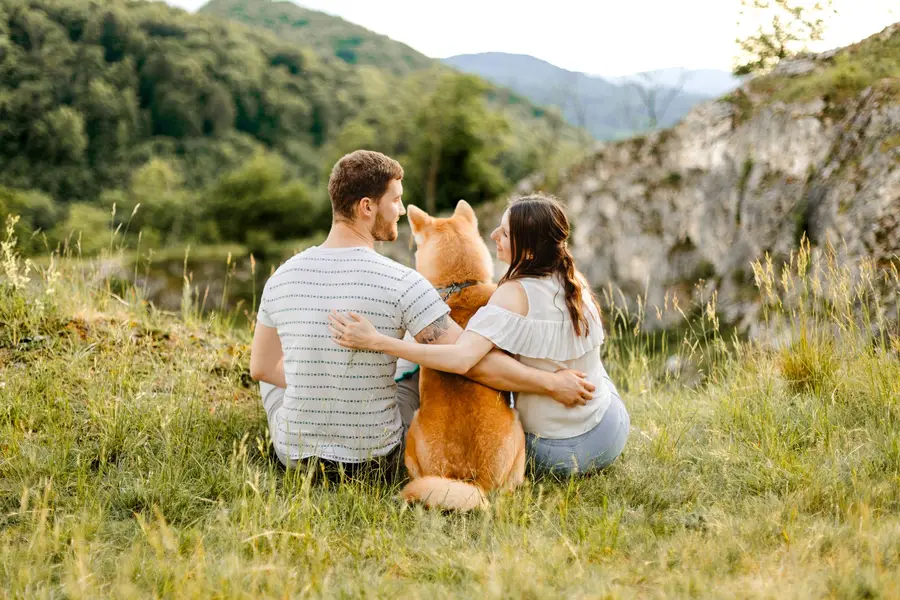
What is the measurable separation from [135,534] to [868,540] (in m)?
2.72

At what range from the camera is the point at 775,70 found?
45.2 feet

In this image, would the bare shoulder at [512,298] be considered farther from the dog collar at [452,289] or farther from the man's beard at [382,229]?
the man's beard at [382,229]

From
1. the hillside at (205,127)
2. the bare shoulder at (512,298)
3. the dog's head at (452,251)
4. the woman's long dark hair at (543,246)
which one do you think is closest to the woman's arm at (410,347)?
the bare shoulder at (512,298)

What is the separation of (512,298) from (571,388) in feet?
1.72

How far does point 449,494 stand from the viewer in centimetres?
262

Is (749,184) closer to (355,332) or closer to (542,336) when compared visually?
(542,336)

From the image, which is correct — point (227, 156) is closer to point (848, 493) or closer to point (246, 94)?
point (246, 94)

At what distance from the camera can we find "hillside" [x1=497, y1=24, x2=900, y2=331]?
887 centimetres

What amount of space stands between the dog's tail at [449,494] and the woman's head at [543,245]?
35.4 inches

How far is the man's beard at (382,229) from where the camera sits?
303 centimetres

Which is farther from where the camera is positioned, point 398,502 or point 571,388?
point 571,388

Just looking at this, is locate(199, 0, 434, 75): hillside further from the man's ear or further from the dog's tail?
the dog's tail

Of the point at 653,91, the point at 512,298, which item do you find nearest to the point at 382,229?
the point at 512,298

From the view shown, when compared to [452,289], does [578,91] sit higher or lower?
higher
